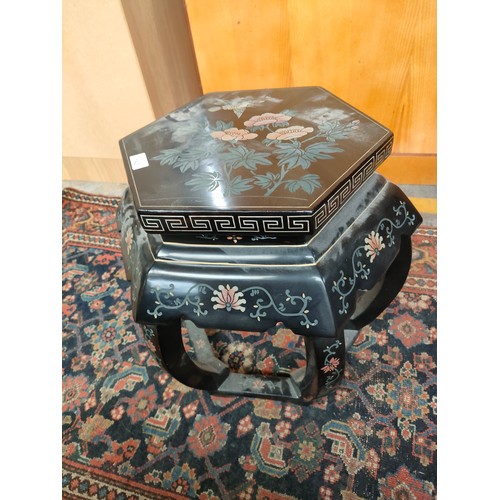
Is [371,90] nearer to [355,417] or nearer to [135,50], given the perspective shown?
[135,50]

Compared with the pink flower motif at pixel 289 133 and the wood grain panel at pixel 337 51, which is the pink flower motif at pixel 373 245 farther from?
the wood grain panel at pixel 337 51

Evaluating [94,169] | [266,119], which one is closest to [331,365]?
[266,119]

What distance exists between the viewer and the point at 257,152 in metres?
0.76

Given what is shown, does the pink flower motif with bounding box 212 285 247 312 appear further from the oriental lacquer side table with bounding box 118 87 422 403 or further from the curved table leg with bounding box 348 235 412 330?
the curved table leg with bounding box 348 235 412 330

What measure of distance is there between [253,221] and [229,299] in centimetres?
15

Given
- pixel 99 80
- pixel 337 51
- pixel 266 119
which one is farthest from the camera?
pixel 99 80

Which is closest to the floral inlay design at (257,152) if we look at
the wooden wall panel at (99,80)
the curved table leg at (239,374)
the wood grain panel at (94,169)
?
the curved table leg at (239,374)

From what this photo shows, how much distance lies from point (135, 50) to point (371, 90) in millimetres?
930

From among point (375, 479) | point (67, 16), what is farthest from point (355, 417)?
point (67, 16)

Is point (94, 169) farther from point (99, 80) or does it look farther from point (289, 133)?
point (289, 133)

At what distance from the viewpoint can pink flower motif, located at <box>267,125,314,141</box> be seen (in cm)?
78

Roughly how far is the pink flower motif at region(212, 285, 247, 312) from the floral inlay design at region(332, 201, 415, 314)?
0.17 m

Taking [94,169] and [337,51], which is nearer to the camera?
[337,51]

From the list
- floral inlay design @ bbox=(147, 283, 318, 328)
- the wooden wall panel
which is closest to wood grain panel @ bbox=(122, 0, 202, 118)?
the wooden wall panel
